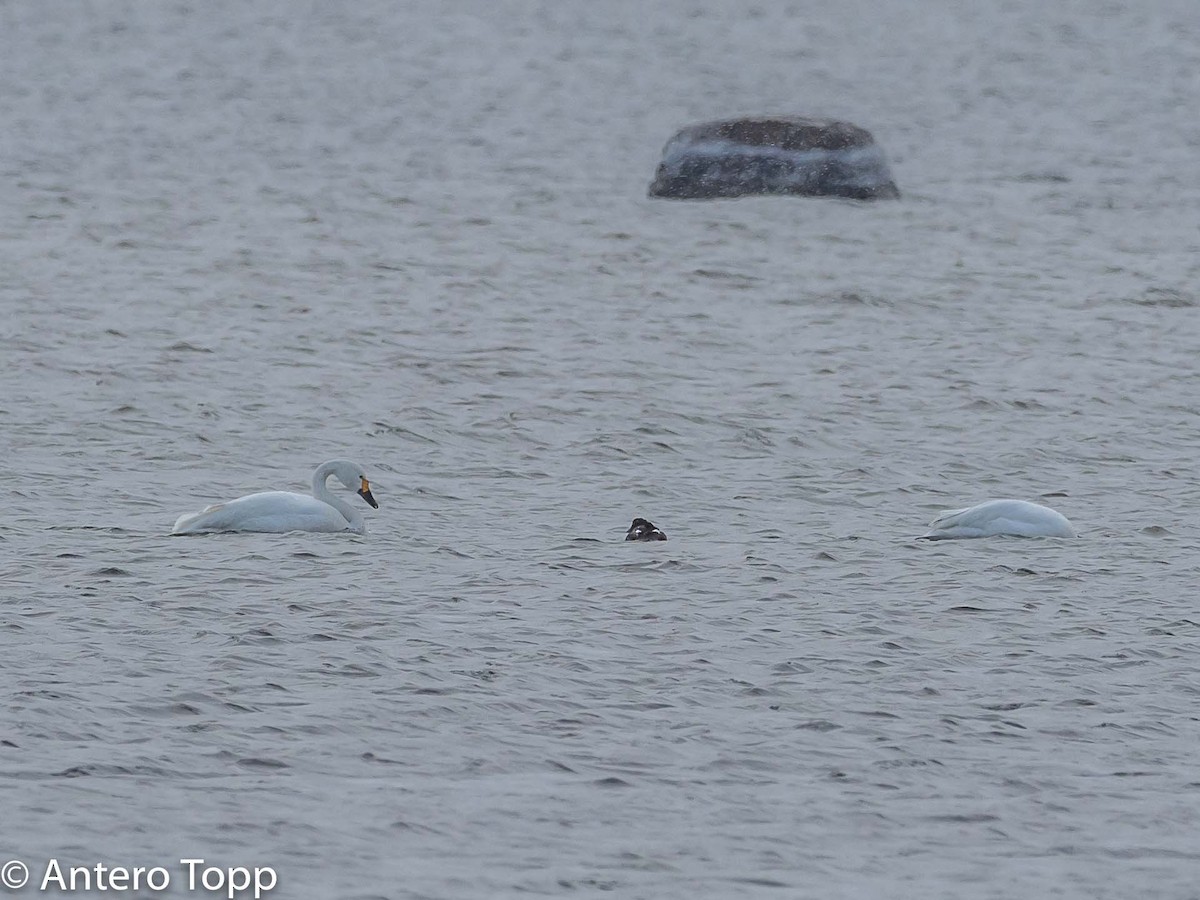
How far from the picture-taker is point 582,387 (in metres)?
21.2

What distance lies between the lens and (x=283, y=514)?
15.5 m

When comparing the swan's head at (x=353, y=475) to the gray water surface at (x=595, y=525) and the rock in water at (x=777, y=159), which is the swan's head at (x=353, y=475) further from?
the rock in water at (x=777, y=159)

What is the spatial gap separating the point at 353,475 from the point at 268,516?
3.03 ft

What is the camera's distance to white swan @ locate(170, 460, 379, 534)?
15.2 meters

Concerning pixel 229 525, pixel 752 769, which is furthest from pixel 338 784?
pixel 229 525

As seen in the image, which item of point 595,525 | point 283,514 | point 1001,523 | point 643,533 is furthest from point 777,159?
point 283,514

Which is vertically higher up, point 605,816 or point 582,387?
point 605,816

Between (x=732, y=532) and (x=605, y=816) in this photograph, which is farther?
(x=732, y=532)

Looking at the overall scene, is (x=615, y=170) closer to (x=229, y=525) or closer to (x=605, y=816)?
(x=229, y=525)

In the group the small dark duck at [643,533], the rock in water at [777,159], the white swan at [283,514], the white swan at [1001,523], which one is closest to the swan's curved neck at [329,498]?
the white swan at [283,514]

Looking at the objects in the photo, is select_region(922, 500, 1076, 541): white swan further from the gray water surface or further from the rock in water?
the rock in water

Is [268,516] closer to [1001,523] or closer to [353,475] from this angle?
[353,475]

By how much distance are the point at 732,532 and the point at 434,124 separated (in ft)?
103

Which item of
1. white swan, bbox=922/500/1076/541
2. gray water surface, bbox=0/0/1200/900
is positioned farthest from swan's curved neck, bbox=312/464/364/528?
white swan, bbox=922/500/1076/541
